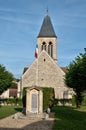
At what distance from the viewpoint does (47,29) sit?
3302 inches

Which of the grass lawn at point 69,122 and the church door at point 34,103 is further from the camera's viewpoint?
the church door at point 34,103

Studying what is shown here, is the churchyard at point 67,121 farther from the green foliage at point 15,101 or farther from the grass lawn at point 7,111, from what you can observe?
the green foliage at point 15,101

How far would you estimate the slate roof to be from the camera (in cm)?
8350

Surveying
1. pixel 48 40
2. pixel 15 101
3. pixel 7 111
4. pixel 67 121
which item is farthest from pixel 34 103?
pixel 48 40

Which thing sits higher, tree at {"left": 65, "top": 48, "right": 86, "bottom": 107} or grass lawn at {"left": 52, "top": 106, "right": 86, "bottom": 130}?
tree at {"left": 65, "top": 48, "right": 86, "bottom": 107}

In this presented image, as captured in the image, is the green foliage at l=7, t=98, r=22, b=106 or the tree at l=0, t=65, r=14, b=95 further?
the green foliage at l=7, t=98, r=22, b=106

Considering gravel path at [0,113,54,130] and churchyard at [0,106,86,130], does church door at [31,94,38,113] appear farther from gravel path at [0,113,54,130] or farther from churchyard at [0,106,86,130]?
gravel path at [0,113,54,130]

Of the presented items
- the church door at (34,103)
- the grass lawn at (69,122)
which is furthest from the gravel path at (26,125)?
the church door at (34,103)

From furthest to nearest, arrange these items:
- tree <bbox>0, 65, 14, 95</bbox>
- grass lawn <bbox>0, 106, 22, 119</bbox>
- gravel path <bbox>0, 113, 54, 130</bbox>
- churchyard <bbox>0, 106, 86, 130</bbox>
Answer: tree <bbox>0, 65, 14, 95</bbox> → grass lawn <bbox>0, 106, 22, 119</bbox> → churchyard <bbox>0, 106, 86, 130</bbox> → gravel path <bbox>0, 113, 54, 130</bbox>

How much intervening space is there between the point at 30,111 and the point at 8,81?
23.6 meters

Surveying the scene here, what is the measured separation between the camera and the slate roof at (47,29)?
274 ft

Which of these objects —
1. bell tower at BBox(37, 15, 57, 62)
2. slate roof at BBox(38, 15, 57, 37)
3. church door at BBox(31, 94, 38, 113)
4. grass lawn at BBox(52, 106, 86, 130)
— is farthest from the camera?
slate roof at BBox(38, 15, 57, 37)

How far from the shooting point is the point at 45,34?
83.6 meters

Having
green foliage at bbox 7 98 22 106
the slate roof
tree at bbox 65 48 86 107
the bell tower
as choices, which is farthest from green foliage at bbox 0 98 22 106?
the slate roof
